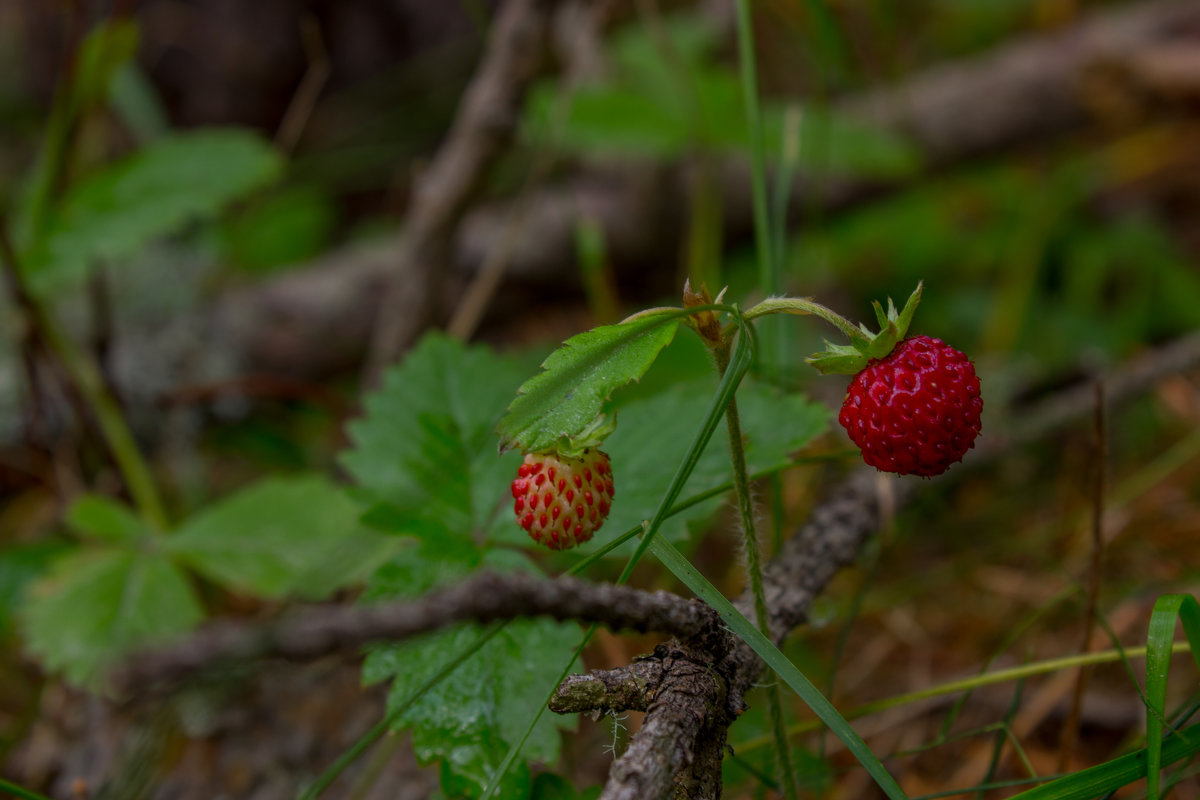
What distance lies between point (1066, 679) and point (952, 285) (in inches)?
67.2

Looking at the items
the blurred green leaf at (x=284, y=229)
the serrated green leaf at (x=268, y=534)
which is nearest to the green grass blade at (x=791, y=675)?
the serrated green leaf at (x=268, y=534)

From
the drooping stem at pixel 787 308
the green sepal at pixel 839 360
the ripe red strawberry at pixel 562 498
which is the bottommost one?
the ripe red strawberry at pixel 562 498

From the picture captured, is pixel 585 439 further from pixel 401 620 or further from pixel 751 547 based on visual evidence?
pixel 401 620

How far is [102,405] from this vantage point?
6.14ft

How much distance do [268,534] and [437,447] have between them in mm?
648

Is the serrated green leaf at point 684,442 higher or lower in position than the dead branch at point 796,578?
higher

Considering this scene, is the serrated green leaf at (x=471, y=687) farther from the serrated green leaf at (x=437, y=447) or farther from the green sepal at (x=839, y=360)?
the green sepal at (x=839, y=360)

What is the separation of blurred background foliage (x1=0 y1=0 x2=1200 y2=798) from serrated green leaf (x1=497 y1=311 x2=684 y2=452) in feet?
1.08

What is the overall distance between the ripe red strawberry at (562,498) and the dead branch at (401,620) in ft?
0.34

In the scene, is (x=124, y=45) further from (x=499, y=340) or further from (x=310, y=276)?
(x=499, y=340)

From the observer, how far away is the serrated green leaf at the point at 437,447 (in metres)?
1.02

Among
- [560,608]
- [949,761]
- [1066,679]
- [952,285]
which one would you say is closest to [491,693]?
[560,608]

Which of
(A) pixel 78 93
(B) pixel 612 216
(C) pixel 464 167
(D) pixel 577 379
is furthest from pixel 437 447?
(B) pixel 612 216

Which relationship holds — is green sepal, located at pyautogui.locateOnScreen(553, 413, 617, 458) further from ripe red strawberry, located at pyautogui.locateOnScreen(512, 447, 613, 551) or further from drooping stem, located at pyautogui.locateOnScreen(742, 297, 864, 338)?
drooping stem, located at pyautogui.locateOnScreen(742, 297, 864, 338)
